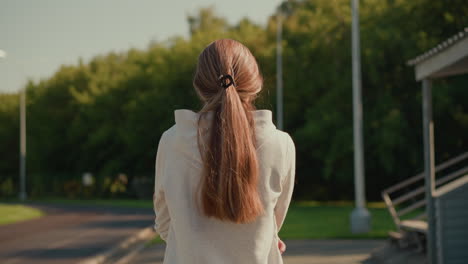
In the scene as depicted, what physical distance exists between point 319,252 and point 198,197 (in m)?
10.4

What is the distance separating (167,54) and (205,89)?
45287mm

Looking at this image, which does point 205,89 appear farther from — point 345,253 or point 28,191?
point 28,191

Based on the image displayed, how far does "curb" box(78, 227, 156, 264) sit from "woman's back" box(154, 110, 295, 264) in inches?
369

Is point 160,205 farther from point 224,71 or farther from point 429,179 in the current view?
point 429,179

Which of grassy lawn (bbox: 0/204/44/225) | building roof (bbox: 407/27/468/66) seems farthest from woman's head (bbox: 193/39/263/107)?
grassy lawn (bbox: 0/204/44/225)

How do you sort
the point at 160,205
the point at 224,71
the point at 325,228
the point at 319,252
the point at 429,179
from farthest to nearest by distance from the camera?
the point at 325,228, the point at 319,252, the point at 429,179, the point at 160,205, the point at 224,71

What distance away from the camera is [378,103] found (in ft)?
99.2

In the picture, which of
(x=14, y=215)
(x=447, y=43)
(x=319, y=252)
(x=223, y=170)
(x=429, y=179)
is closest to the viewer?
(x=223, y=170)

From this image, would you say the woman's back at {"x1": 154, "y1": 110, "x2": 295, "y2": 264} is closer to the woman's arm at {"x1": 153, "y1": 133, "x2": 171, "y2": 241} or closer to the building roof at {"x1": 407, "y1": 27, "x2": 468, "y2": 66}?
the woman's arm at {"x1": 153, "y1": 133, "x2": 171, "y2": 241}

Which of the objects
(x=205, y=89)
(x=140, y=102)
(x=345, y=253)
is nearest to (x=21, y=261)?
(x=345, y=253)

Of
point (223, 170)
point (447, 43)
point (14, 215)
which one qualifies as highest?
point (447, 43)

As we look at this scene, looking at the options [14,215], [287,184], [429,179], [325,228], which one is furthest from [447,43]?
[14,215]

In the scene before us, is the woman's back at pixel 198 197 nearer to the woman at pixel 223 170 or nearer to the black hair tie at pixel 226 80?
the woman at pixel 223 170

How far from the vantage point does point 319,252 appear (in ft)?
41.0
